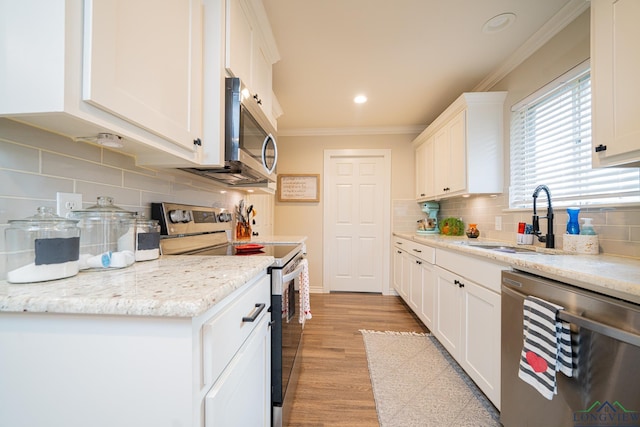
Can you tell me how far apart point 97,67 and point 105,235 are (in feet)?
1.90

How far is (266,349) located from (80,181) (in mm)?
934

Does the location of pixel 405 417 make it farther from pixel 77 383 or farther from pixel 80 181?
pixel 80 181

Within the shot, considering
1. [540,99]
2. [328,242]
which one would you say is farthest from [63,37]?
[328,242]

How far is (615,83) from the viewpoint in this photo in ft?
3.37

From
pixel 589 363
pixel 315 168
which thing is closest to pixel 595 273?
pixel 589 363

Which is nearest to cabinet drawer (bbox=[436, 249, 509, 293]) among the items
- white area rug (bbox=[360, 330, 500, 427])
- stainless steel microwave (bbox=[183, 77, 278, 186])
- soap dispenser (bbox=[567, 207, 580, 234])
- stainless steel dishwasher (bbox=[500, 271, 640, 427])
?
stainless steel dishwasher (bbox=[500, 271, 640, 427])

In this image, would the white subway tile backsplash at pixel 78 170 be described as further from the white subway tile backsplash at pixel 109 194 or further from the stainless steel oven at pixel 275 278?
the stainless steel oven at pixel 275 278

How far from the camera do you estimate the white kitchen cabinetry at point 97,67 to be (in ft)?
1.78

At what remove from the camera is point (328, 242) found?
11.9 ft

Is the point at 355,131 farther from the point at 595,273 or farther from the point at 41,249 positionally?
the point at 41,249

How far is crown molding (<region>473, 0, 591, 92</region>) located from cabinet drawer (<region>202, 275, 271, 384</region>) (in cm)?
227

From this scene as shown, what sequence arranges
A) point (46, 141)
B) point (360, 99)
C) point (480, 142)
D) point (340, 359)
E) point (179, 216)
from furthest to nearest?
point (360, 99)
point (480, 142)
point (340, 359)
point (179, 216)
point (46, 141)

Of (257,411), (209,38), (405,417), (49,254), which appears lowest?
(405,417)

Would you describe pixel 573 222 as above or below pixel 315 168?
below
